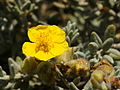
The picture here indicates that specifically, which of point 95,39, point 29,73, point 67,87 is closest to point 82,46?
point 95,39

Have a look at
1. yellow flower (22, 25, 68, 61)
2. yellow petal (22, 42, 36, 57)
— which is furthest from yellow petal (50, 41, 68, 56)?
yellow petal (22, 42, 36, 57)

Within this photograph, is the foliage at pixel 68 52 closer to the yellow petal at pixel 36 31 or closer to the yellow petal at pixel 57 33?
the yellow petal at pixel 57 33

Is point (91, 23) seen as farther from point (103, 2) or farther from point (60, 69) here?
point (60, 69)

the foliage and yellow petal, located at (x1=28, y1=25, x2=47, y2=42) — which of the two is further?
yellow petal, located at (x1=28, y1=25, x2=47, y2=42)

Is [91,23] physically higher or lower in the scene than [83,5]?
lower

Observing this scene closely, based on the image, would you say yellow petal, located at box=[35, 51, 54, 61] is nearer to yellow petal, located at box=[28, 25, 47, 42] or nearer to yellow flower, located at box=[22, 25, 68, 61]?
yellow flower, located at box=[22, 25, 68, 61]

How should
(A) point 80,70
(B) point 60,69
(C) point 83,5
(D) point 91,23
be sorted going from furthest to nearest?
1. (D) point 91,23
2. (C) point 83,5
3. (B) point 60,69
4. (A) point 80,70

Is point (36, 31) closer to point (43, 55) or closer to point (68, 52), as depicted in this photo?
point (43, 55)

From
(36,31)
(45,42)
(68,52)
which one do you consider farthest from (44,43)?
(68,52)
